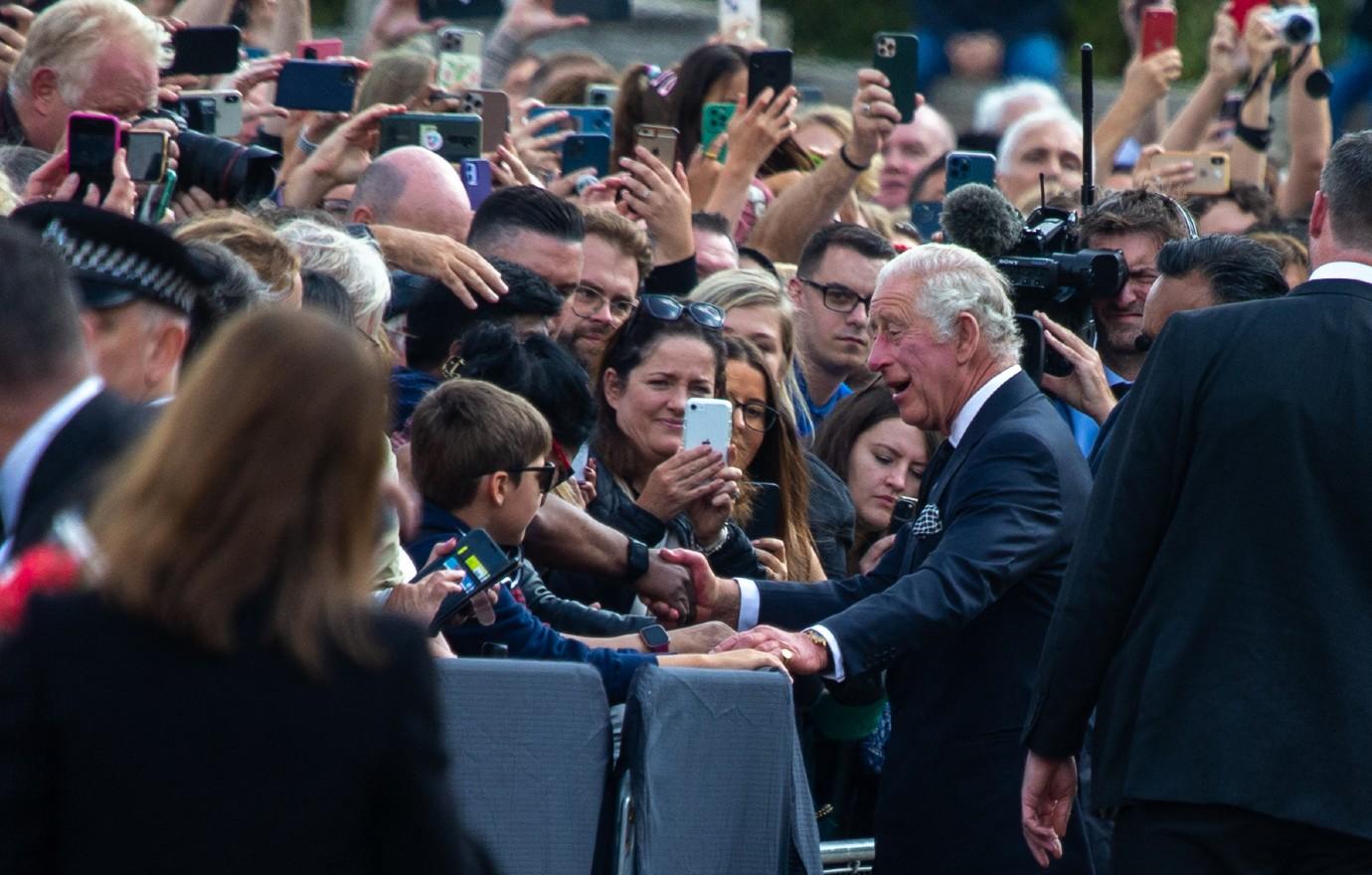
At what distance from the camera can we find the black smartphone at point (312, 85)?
716 cm

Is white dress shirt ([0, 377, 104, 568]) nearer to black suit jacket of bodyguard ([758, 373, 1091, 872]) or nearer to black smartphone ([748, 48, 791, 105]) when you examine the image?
black suit jacket of bodyguard ([758, 373, 1091, 872])

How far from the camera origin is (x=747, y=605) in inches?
217

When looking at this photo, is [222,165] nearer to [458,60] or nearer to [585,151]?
[585,151]

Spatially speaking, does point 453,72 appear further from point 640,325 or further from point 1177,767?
point 1177,767

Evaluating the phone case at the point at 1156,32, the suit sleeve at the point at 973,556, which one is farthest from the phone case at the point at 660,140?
the phone case at the point at 1156,32

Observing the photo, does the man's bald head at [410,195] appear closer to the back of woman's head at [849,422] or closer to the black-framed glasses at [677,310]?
the black-framed glasses at [677,310]

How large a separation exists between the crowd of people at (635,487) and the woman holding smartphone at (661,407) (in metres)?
0.01

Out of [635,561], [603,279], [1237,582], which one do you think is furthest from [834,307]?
[1237,582]

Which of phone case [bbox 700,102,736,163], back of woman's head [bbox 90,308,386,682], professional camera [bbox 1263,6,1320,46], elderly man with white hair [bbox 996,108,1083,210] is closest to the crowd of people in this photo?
back of woman's head [bbox 90,308,386,682]

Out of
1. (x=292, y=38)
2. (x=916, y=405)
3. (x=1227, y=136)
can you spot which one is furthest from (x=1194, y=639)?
(x=1227, y=136)

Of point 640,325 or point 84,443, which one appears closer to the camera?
point 84,443

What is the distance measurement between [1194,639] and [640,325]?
7.09 feet

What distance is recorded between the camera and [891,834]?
5320 millimetres

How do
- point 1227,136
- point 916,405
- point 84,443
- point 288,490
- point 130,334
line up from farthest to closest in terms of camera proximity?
point 1227,136, point 916,405, point 130,334, point 84,443, point 288,490
